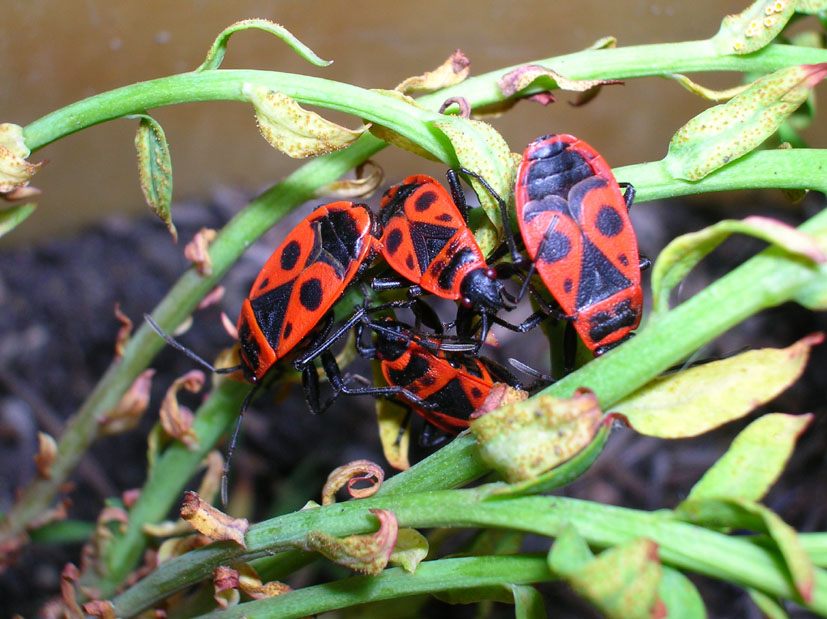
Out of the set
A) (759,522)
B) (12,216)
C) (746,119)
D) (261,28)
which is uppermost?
(261,28)

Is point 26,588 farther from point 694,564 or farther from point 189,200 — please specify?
point 694,564

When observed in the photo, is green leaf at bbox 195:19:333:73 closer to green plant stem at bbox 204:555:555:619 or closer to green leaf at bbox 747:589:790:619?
green plant stem at bbox 204:555:555:619

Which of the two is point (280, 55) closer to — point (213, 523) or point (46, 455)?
point (46, 455)

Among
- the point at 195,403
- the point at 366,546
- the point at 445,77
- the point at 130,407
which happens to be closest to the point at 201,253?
the point at 130,407

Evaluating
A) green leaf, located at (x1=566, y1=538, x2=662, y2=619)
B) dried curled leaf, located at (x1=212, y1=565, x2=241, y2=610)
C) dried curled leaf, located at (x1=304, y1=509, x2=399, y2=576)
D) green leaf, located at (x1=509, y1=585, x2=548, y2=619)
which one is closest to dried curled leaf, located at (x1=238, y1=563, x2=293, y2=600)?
dried curled leaf, located at (x1=212, y1=565, x2=241, y2=610)

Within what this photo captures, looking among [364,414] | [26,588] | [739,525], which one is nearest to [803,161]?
[739,525]

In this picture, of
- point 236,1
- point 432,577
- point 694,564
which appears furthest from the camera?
point 236,1
